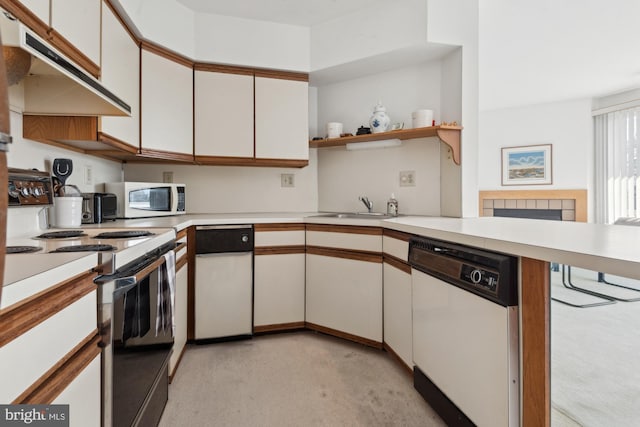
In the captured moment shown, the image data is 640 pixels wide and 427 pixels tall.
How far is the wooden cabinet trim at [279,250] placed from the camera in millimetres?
2334

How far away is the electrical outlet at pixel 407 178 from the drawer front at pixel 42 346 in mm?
2280

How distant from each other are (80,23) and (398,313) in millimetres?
2057

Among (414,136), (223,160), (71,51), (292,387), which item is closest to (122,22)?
(71,51)

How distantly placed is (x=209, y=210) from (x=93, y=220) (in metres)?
1.10

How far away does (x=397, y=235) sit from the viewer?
1.91m

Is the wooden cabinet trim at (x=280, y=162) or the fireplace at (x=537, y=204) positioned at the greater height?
the wooden cabinet trim at (x=280, y=162)

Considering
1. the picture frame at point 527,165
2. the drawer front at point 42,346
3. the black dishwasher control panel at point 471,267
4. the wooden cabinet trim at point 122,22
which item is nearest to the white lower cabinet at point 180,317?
the drawer front at point 42,346

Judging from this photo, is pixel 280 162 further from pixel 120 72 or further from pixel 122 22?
pixel 122 22

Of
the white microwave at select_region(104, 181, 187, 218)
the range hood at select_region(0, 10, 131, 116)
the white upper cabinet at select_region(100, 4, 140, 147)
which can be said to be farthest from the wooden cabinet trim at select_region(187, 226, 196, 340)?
the range hood at select_region(0, 10, 131, 116)

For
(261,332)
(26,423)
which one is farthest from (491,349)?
A: (261,332)

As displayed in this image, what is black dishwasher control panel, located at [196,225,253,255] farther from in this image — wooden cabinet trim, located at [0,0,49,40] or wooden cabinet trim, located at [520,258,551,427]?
wooden cabinet trim, located at [520,258,551,427]

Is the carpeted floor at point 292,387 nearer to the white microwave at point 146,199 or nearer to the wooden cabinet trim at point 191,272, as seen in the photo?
the wooden cabinet trim at point 191,272

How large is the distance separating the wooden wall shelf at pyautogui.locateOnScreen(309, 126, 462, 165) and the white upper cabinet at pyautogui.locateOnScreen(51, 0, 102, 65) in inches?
63.2

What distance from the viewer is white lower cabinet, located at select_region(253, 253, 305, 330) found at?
2346mm
